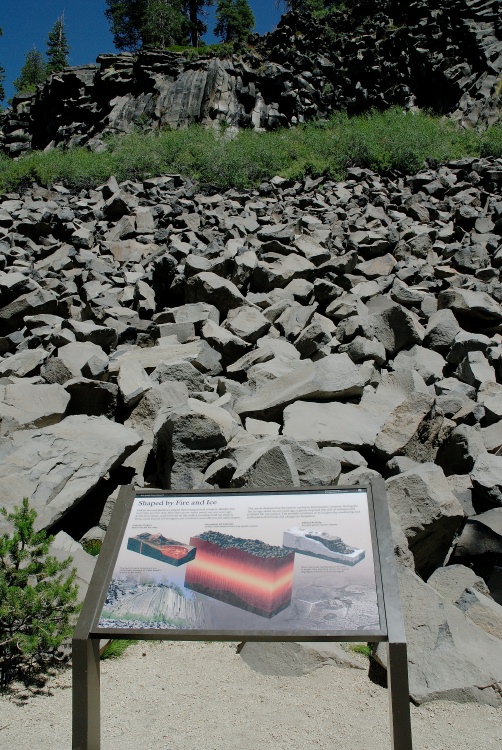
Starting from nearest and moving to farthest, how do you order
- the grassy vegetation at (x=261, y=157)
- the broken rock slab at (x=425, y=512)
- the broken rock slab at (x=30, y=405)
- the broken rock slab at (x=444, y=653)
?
1. the broken rock slab at (x=444, y=653)
2. the broken rock slab at (x=425, y=512)
3. the broken rock slab at (x=30, y=405)
4. the grassy vegetation at (x=261, y=157)

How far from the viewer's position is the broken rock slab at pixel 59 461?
3.79 metres

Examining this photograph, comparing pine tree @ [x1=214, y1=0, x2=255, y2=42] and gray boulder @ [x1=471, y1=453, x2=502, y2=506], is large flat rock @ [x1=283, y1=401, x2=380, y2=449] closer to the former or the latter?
gray boulder @ [x1=471, y1=453, x2=502, y2=506]

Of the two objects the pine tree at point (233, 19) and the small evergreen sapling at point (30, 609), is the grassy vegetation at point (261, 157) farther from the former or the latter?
the pine tree at point (233, 19)

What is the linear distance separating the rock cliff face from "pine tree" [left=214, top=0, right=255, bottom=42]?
12.4 meters

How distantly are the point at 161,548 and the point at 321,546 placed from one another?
0.62 metres

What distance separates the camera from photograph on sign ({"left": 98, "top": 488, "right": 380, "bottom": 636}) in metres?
2.18

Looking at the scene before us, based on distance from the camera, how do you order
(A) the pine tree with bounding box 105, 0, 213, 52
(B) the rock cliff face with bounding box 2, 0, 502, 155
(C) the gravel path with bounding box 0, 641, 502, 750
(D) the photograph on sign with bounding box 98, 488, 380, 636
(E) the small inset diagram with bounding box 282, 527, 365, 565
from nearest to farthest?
(D) the photograph on sign with bounding box 98, 488, 380, 636 → (E) the small inset diagram with bounding box 282, 527, 365, 565 → (C) the gravel path with bounding box 0, 641, 502, 750 → (B) the rock cliff face with bounding box 2, 0, 502, 155 → (A) the pine tree with bounding box 105, 0, 213, 52

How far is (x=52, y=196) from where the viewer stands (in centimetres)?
1358

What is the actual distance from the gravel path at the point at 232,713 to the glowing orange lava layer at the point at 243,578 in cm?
85

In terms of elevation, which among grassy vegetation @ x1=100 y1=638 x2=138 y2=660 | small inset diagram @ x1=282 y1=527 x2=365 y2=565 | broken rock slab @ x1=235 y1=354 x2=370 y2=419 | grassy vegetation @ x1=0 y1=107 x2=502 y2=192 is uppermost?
grassy vegetation @ x1=0 y1=107 x2=502 y2=192

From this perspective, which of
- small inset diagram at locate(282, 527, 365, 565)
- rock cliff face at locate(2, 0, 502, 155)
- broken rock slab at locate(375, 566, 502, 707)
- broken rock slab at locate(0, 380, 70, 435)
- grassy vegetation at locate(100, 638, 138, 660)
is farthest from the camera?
→ rock cliff face at locate(2, 0, 502, 155)

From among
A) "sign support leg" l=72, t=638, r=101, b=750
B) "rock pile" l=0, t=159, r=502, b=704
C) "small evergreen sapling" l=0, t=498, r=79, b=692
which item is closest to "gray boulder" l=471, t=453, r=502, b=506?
"rock pile" l=0, t=159, r=502, b=704

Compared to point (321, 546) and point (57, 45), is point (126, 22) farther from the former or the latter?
point (321, 546)

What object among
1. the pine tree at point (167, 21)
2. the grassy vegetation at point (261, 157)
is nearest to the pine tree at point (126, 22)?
the pine tree at point (167, 21)
